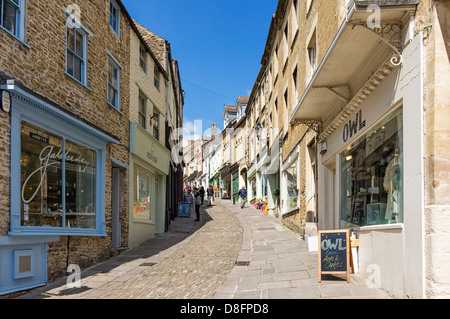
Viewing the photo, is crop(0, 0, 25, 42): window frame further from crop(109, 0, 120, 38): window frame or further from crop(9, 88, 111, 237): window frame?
crop(109, 0, 120, 38): window frame

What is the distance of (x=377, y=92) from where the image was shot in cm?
655

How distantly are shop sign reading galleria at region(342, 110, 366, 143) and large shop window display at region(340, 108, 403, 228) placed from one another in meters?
0.20

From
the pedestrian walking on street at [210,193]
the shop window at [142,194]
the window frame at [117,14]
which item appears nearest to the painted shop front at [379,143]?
the window frame at [117,14]

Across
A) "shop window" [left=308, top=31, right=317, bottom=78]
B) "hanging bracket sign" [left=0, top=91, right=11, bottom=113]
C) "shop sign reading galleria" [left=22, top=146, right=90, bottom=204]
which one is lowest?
"shop sign reading galleria" [left=22, top=146, right=90, bottom=204]

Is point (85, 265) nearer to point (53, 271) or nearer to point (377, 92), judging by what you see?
point (53, 271)

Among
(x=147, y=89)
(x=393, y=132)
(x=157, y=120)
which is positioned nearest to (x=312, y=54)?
(x=147, y=89)

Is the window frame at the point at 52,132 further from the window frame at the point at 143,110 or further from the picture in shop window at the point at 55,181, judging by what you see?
the window frame at the point at 143,110

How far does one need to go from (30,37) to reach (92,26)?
300 centimetres

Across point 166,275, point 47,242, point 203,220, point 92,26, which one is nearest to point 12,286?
point 47,242

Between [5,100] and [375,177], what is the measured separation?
6335mm

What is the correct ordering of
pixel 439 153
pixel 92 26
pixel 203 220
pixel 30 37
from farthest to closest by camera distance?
1. pixel 203 220
2. pixel 92 26
3. pixel 30 37
4. pixel 439 153

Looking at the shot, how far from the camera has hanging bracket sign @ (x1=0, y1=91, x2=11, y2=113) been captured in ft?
20.6

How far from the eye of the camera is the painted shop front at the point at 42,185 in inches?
257

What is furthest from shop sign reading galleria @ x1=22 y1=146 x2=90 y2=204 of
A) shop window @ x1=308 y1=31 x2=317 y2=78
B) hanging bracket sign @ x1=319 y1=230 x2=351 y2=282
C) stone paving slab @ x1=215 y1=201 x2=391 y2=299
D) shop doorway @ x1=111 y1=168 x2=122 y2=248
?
shop window @ x1=308 y1=31 x2=317 y2=78
